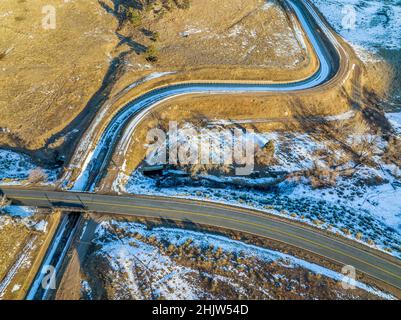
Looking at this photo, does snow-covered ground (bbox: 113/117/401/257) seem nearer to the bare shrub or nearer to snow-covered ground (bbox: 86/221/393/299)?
snow-covered ground (bbox: 86/221/393/299)

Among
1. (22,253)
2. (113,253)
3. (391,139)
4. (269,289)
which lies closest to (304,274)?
(269,289)

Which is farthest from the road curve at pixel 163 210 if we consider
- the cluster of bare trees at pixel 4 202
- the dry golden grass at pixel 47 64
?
the dry golden grass at pixel 47 64

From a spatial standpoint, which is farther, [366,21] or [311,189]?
[366,21]

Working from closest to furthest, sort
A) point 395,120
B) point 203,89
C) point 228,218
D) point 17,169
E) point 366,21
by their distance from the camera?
point 228,218 → point 17,169 → point 203,89 → point 395,120 → point 366,21

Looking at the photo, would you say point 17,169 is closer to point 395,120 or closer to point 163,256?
point 163,256

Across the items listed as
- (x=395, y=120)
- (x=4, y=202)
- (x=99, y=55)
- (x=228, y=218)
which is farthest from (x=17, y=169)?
(x=395, y=120)
